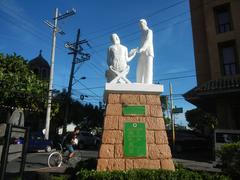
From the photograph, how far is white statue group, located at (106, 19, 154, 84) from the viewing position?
7.39m

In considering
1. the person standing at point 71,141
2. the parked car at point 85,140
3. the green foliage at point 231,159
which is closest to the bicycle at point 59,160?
the person standing at point 71,141

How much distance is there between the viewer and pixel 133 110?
686 centimetres

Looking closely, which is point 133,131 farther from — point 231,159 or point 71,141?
point 71,141

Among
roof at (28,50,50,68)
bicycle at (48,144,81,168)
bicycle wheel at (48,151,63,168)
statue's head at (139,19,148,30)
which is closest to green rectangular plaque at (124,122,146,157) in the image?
statue's head at (139,19,148,30)

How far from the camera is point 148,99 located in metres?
7.05

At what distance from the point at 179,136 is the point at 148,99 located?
15338 millimetres

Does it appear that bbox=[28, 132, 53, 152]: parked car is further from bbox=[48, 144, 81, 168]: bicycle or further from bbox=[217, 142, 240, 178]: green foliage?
bbox=[217, 142, 240, 178]: green foliage

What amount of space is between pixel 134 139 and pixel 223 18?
47.5ft

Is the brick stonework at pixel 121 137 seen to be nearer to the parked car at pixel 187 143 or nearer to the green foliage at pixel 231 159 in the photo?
the green foliage at pixel 231 159

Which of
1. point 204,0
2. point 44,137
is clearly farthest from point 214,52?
point 44,137

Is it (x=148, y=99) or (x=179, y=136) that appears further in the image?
(x=179, y=136)

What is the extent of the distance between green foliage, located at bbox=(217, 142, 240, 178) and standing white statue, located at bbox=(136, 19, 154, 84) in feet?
9.86

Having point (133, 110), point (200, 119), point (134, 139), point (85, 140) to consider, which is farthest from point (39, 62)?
point (200, 119)

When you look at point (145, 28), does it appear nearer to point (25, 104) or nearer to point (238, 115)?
point (238, 115)
